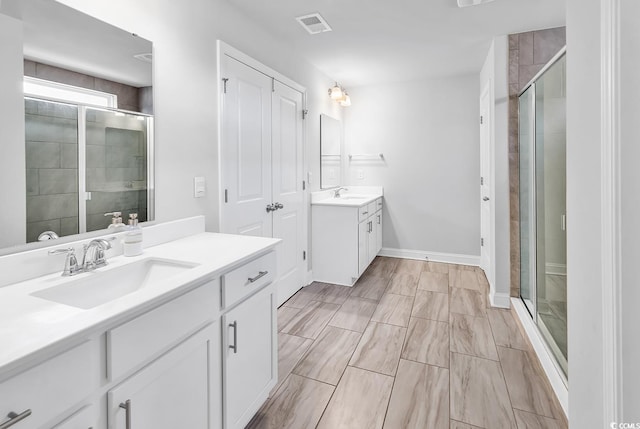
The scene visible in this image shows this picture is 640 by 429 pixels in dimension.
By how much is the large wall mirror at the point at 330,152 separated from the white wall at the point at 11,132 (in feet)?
9.51

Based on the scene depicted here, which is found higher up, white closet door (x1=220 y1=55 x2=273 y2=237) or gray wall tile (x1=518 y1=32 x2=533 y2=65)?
gray wall tile (x1=518 y1=32 x2=533 y2=65)

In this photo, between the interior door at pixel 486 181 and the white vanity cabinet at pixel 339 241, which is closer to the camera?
the interior door at pixel 486 181

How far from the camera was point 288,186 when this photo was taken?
10.3 ft

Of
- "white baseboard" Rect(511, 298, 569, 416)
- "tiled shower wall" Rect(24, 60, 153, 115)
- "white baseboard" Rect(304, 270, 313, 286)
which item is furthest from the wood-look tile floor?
"tiled shower wall" Rect(24, 60, 153, 115)

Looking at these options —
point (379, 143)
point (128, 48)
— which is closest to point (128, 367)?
point (128, 48)

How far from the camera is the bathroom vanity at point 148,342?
740mm

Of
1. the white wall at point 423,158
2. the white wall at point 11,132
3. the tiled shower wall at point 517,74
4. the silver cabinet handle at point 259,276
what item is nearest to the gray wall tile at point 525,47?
the tiled shower wall at point 517,74

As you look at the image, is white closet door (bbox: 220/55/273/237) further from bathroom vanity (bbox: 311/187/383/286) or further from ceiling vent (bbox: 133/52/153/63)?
bathroom vanity (bbox: 311/187/383/286)

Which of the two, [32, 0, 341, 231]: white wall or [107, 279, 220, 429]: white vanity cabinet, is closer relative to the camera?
[107, 279, 220, 429]: white vanity cabinet

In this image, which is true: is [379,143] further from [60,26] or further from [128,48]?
[60,26]

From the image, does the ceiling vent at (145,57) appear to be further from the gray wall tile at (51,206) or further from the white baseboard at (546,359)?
the white baseboard at (546,359)

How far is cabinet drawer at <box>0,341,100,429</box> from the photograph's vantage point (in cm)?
67

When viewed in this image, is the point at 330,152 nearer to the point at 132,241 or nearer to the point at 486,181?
the point at 486,181

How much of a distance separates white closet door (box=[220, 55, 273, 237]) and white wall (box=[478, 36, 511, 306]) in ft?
6.51
